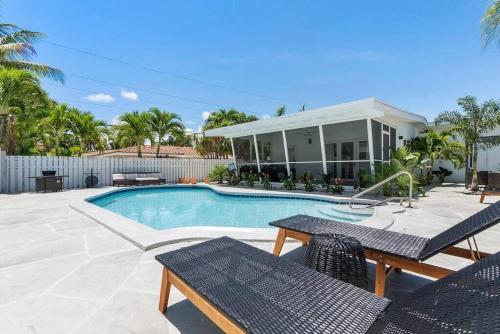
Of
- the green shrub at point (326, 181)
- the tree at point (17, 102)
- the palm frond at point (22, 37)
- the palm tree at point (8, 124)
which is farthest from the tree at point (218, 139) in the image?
the green shrub at point (326, 181)

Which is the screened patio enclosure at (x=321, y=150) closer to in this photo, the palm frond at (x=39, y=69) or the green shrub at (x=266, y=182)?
the green shrub at (x=266, y=182)

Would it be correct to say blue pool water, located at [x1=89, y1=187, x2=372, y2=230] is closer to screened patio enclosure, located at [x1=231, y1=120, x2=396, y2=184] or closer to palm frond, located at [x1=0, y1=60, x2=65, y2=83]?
screened patio enclosure, located at [x1=231, y1=120, x2=396, y2=184]

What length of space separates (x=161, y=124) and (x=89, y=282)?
1961cm

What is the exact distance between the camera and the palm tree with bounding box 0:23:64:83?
14616 millimetres

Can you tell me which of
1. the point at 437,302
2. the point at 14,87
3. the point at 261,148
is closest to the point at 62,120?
the point at 14,87

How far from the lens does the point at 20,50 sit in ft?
48.2

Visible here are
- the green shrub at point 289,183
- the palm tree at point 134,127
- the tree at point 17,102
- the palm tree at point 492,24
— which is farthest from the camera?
the palm tree at point 134,127

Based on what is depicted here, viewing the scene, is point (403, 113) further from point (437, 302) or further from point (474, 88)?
point (437, 302)

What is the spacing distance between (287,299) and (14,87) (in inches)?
672

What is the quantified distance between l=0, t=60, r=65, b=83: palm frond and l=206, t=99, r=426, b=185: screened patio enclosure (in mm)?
10150

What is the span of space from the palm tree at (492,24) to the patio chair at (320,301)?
26.4ft

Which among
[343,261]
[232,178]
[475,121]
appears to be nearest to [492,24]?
[475,121]

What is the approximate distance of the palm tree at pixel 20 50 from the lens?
14616 millimetres

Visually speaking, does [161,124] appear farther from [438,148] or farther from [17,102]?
[438,148]
